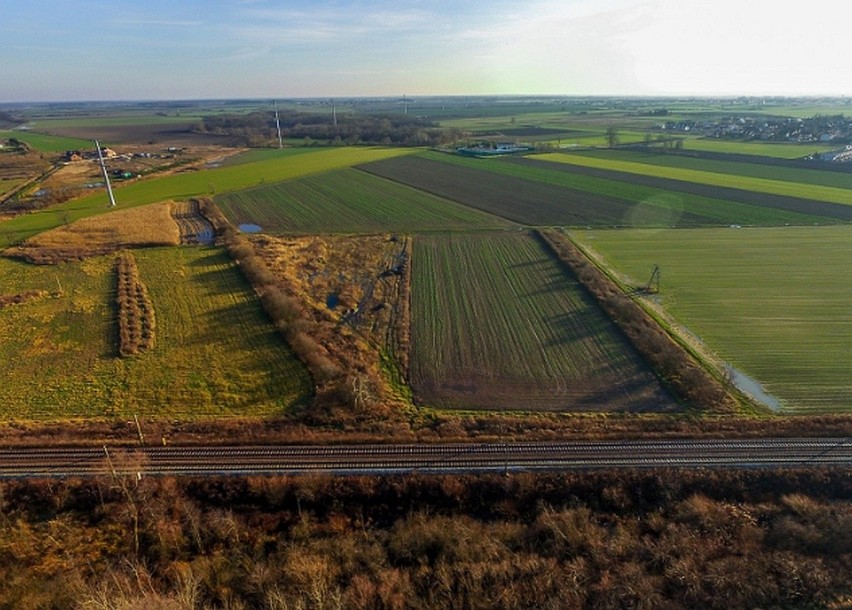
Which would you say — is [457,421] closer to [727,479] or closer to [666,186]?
[727,479]

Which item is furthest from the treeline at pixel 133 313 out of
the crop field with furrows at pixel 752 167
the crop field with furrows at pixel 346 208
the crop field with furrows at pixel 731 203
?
the crop field with furrows at pixel 752 167

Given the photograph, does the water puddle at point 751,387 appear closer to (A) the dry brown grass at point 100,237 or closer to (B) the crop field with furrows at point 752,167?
(A) the dry brown grass at point 100,237

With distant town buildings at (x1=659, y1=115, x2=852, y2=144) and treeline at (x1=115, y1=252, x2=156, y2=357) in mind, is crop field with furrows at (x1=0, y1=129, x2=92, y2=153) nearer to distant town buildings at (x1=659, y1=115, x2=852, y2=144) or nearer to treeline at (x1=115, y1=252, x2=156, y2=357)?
treeline at (x1=115, y1=252, x2=156, y2=357)

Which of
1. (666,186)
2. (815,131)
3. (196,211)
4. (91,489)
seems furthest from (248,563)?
(815,131)

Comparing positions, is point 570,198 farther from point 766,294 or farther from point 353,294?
point 353,294

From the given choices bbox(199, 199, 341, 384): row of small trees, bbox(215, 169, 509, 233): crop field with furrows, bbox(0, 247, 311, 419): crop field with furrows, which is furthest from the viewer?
bbox(215, 169, 509, 233): crop field with furrows

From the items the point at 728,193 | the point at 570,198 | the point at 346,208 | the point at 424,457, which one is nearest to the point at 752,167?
the point at 728,193

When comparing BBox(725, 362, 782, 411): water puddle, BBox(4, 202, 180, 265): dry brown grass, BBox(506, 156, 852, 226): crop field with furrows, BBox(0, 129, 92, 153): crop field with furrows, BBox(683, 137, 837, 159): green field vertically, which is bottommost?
BBox(725, 362, 782, 411): water puddle

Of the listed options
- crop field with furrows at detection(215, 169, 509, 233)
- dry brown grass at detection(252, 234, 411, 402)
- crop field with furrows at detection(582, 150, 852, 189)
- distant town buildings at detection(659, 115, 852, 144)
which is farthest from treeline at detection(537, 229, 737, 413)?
distant town buildings at detection(659, 115, 852, 144)
